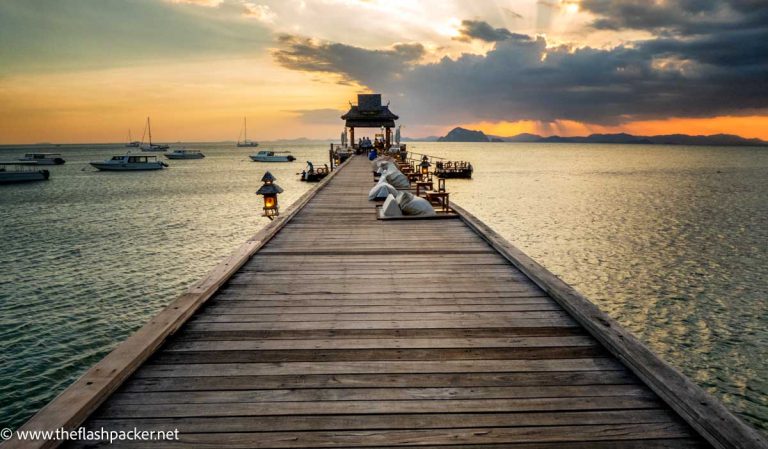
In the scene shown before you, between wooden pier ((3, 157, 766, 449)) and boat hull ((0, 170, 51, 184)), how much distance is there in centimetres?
7981

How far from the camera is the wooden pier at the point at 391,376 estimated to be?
9.30 ft

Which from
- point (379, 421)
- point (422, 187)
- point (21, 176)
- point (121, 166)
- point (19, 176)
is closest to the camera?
point (379, 421)

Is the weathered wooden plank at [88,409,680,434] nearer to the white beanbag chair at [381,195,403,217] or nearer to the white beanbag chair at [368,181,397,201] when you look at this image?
the white beanbag chair at [381,195,403,217]

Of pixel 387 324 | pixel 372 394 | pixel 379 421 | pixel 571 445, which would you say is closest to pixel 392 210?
pixel 387 324

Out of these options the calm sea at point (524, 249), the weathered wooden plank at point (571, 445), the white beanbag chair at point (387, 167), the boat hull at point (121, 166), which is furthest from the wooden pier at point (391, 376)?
the boat hull at point (121, 166)

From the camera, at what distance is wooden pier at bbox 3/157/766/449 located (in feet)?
9.30

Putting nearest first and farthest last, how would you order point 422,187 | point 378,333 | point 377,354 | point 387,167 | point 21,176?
point 377,354 < point 378,333 < point 422,187 < point 387,167 < point 21,176

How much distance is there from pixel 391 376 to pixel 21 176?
280 ft

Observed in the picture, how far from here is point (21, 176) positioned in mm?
64812

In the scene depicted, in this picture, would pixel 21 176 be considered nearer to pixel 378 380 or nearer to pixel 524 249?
pixel 524 249

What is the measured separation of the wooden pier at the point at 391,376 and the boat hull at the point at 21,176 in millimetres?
79813

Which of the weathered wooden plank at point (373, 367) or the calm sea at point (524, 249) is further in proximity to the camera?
the calm sea at point (524, 249)

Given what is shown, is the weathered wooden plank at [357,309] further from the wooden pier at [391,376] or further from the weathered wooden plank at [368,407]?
the weathered wooden plank at [368,407]

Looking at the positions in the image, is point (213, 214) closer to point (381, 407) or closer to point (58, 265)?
point (58, 265)
